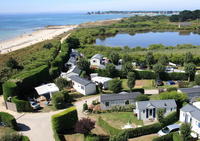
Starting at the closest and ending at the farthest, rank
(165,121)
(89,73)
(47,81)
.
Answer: (165,121), (47,81), (89,73)

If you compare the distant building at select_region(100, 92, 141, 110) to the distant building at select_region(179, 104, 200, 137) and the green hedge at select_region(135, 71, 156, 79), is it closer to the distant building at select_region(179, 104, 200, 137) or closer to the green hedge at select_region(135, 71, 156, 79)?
the distant building at select_region(179, 104, 200, 137)

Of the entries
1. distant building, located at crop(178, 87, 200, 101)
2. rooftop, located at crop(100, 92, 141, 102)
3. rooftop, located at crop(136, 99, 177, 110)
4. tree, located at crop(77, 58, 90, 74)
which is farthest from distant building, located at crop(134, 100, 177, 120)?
tree, located at crop(77, 58, 90, 74)

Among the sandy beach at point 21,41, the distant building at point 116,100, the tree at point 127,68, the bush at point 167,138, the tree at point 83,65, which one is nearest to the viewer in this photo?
the bush at point 167,138

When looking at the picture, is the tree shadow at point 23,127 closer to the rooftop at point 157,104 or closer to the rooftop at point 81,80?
the rooftop at point 81,80

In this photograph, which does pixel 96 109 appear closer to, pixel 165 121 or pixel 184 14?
pixel 165 121

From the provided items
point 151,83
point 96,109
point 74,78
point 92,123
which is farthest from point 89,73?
point 92,123

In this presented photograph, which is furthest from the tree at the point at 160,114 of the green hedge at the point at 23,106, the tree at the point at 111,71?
the tree at the point at 111,71
